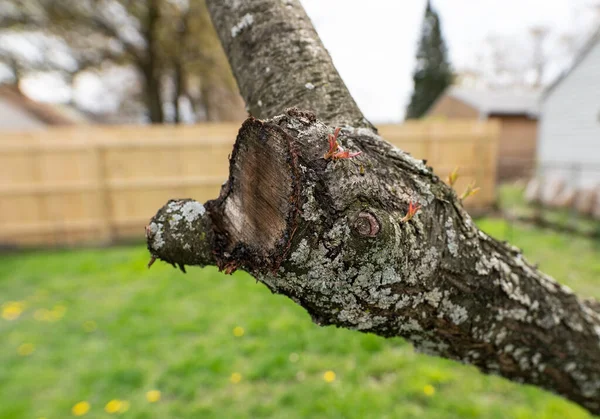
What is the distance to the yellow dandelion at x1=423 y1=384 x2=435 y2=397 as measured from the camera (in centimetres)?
260

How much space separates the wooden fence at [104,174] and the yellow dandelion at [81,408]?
457cm

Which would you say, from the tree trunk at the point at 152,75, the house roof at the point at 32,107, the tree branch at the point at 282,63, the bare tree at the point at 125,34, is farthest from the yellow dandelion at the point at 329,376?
the house roof at the point at 32,107

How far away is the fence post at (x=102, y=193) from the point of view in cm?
673

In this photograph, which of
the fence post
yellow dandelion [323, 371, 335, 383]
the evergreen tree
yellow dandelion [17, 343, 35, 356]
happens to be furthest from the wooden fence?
the evergreen tree

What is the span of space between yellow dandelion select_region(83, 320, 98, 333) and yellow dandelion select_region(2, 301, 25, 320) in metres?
0.93

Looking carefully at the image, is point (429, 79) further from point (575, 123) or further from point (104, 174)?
point (104, 174)

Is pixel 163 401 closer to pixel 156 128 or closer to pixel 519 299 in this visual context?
pixel 519 299

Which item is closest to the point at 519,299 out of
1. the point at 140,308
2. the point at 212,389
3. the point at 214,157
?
the point at 212,389

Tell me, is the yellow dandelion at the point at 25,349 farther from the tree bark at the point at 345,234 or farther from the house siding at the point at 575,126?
the house siding at the point at 575,126

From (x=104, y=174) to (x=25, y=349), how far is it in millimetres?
4008

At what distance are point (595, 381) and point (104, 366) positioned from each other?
127 inches

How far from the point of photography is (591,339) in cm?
136

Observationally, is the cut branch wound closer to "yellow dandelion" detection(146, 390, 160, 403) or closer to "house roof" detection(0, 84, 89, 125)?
"yellow dandelion" detection(146, 390, 160, 403)

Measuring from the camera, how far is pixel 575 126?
31.9 feet
